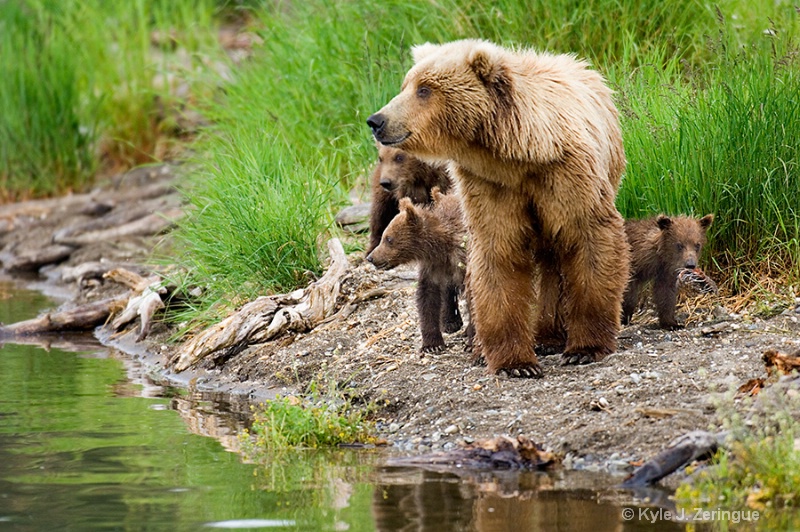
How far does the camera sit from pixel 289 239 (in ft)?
28.2

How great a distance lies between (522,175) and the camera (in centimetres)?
625

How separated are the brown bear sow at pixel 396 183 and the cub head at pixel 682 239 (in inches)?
77.3

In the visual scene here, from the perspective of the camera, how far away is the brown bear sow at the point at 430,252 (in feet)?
24.2

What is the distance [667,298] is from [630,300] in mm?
303

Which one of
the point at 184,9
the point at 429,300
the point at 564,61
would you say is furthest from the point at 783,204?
the point at 184,9

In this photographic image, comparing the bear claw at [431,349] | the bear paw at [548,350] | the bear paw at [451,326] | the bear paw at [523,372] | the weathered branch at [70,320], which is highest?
the bear paw at [523,372]

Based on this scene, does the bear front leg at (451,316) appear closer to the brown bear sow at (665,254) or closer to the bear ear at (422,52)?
the brown bear sow at (665,254)

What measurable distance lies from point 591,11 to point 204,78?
563 cm

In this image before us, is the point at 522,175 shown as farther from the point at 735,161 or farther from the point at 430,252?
the point at 735,161

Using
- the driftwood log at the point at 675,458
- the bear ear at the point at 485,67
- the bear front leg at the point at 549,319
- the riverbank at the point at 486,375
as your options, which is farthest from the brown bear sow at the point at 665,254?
the driftwood log at the point at 675,458

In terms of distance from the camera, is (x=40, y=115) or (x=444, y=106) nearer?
(x=444, y=106)

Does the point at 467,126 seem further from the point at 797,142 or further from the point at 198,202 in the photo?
the point at 198,202

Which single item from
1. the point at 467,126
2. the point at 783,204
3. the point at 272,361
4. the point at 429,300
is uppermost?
the point at 467,126

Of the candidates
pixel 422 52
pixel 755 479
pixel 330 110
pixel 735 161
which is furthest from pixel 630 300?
pixel 330 110
